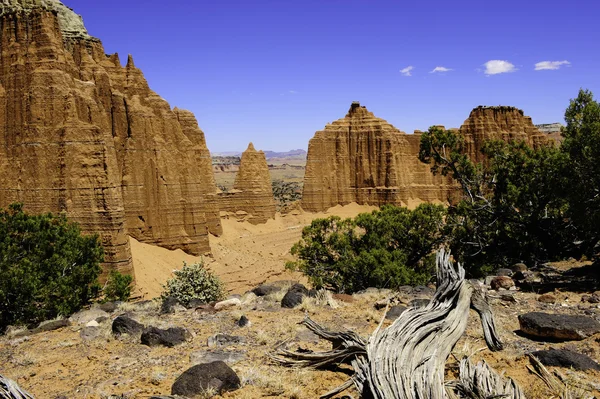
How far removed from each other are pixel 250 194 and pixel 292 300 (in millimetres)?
41411

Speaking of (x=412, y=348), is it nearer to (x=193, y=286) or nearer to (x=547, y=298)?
(x=547, y=298)

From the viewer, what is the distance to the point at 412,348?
17.7ft

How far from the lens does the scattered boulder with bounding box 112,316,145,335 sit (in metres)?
8.77

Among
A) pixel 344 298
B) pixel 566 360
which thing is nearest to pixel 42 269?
pixel 344 298

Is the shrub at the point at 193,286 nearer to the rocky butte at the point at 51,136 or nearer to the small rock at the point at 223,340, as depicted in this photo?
the rocky butte at the point at 51,136

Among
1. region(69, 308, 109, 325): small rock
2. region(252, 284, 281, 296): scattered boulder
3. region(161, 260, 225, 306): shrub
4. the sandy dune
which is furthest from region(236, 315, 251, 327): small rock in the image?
the sandy dune

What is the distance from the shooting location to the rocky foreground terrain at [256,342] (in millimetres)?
5918

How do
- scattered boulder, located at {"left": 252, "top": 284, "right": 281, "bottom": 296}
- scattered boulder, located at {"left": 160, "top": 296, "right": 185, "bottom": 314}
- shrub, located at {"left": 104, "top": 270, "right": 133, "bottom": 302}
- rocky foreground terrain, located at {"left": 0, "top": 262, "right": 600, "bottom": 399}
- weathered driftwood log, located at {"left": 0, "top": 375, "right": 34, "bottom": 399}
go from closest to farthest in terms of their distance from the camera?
weathered driftwood log, located at {"left": 0, "top": 375, "right": 34, "bottom": 399}, rocky foreground terrain, located at {"left": 0, "top": 262, "right": 600, "bottom": 399}, scattered boulder, located at {"left": 160, "top": 296, "right": 185, "bottom": 314}, scattered boulder, located at {"left": 252, "top": 284, "right": 281, "bottom": 296}, shrub, located at {"left": 104, "top": 270, "right": 133, "bottom": 302}

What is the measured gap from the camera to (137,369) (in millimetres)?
6961

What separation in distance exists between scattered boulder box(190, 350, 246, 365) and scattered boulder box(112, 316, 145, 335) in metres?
1.91

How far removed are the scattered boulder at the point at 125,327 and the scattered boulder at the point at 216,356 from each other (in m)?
1.91

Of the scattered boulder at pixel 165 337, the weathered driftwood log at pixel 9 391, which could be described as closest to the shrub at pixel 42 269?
the scattered boulder at pixel 165 337

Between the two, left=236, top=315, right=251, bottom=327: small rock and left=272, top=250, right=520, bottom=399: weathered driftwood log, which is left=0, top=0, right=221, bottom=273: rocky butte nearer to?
left=236, top=315, right=251, bottom=327: small rock

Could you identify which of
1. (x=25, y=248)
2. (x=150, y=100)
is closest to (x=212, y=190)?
(x=150, y=100)
